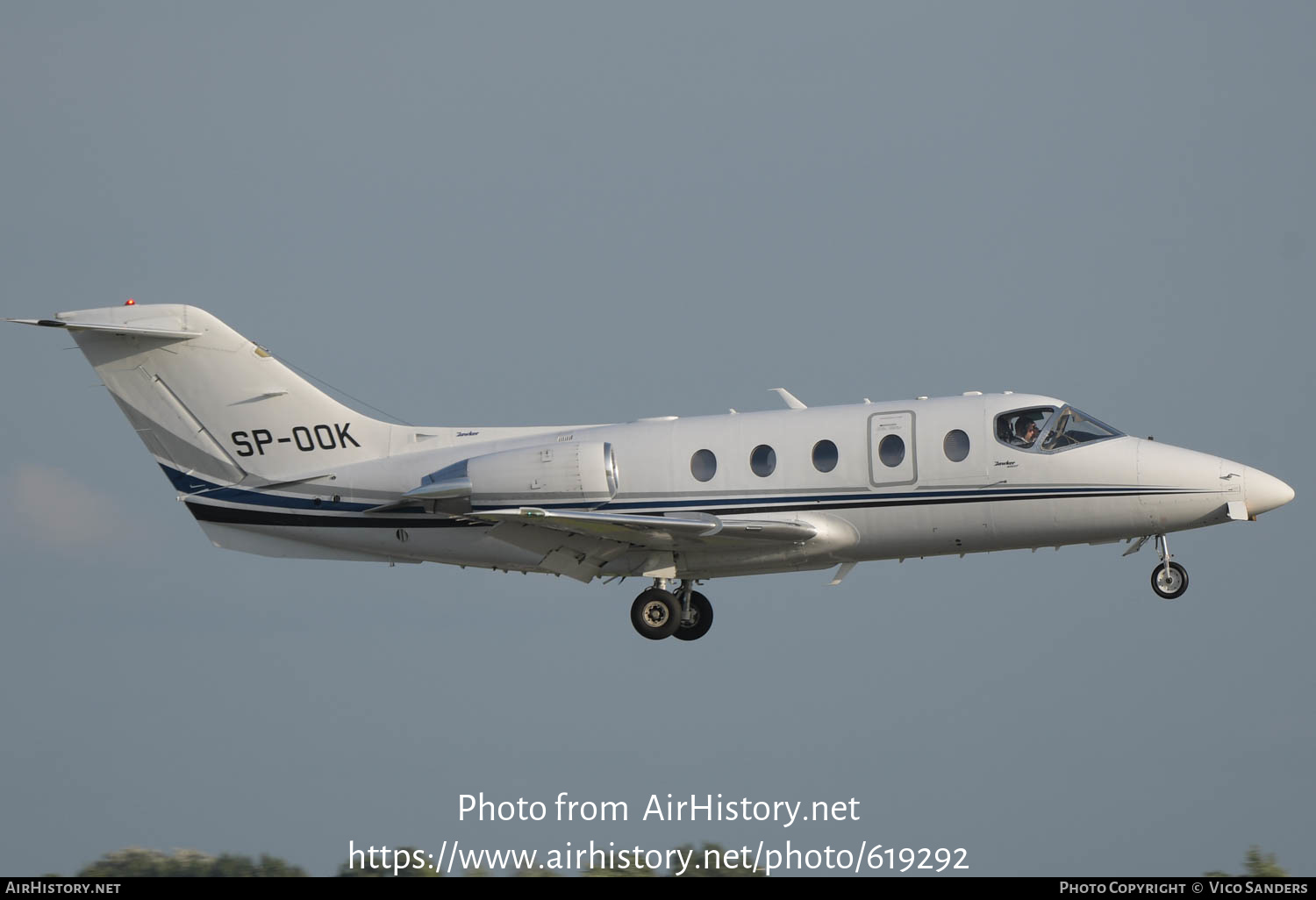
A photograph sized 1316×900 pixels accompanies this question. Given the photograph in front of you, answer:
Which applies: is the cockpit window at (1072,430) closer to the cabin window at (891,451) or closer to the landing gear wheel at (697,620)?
the cabin window at (891,451)

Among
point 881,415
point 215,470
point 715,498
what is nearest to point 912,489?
point 881,415

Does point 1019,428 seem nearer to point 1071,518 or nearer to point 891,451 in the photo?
point 1071,518

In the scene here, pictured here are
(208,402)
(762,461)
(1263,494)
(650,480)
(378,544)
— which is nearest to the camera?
(1263,494)

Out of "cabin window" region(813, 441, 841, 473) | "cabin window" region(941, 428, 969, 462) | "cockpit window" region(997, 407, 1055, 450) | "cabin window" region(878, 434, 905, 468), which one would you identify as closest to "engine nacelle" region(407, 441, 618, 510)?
"cabin window" region(813, 441, 841, 473)

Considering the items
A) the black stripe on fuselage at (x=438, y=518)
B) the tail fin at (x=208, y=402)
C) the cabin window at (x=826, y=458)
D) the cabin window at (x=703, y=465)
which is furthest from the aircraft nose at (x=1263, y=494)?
the tail fin at (x=208, y=402)

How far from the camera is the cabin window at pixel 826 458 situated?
956 inches

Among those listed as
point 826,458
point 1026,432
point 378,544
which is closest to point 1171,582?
point 1026,432

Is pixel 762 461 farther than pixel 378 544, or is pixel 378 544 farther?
pixel 378 544

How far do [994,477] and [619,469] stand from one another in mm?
5371

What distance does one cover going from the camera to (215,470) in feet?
87.9

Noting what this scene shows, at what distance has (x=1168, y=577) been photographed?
24125 millimetres

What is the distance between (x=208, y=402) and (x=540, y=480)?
5889mm

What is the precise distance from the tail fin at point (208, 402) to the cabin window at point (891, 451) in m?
7.72
